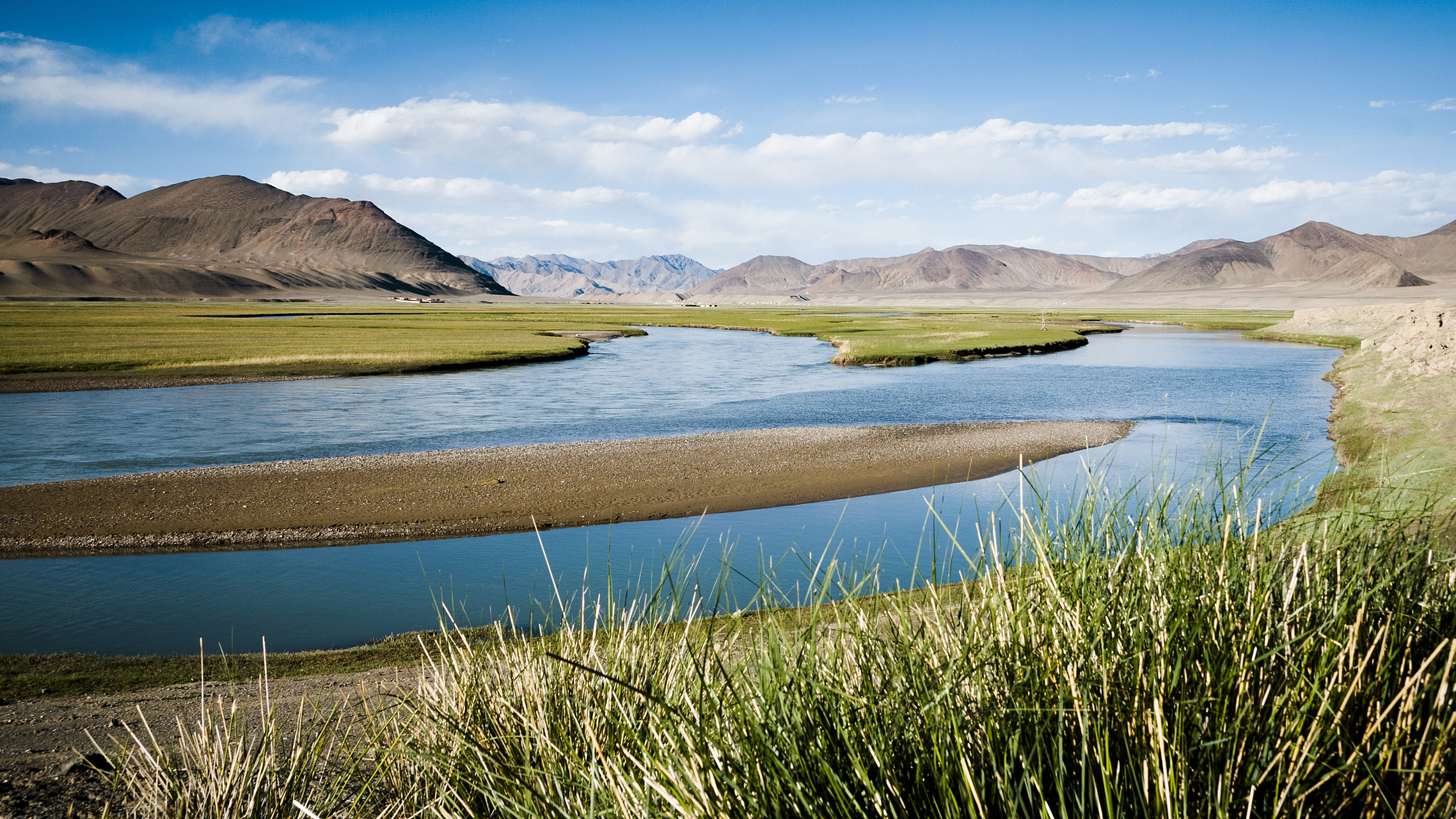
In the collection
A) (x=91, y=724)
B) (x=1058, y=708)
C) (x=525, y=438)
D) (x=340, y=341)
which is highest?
(x=340, y=341)

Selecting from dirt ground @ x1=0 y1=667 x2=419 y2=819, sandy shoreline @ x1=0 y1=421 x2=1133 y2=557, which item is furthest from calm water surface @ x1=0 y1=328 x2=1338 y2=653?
dirt ground @ x1=0 y1=667 x2=419 y2=819

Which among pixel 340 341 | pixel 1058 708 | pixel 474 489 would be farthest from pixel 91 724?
pixel 340 341

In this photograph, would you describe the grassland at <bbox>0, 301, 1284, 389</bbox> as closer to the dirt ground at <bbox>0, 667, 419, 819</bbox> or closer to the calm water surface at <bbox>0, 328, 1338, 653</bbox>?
the calm water surface at <bbox>0, 328, 1338, 653</bbox>

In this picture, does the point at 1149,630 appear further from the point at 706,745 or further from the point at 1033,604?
the point at 706,745

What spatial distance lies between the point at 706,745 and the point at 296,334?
58979mm

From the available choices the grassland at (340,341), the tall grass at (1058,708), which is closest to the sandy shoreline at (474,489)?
the tall grass at (1058,708)

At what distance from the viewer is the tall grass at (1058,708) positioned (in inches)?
86.0

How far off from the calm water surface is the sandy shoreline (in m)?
0.70

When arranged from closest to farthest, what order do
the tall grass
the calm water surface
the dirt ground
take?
1. the tall grass
2. the dirt ground
3. the calm water surface

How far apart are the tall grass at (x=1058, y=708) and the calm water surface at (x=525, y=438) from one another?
0.53 m

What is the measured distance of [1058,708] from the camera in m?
1.97

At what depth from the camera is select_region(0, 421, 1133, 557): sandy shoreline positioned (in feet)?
42.8

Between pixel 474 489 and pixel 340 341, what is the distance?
123 ft

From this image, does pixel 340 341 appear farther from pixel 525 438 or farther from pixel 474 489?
pixel 474 489
